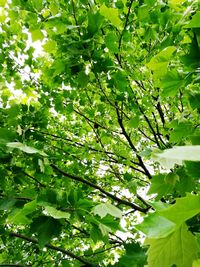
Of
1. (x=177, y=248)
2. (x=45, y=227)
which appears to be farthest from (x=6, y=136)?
(x=177, y=248)

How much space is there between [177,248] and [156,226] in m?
0.14

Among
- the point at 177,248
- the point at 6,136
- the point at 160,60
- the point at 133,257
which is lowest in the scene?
the point at 133,257

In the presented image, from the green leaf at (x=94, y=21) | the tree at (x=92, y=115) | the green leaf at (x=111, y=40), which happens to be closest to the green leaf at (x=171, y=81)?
the tree at (x=92, y=115)

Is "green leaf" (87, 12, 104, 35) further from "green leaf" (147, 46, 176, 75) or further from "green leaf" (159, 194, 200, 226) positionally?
"green leaf" (159, 194, 200, 226)

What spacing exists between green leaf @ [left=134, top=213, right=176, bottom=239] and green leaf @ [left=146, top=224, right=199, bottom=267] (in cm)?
10

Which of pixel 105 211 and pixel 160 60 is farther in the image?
pixel 160 60

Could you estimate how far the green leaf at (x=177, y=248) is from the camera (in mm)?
735

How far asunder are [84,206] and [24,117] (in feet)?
4.74

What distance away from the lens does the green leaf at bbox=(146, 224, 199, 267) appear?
73 cm

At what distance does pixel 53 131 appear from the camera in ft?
17.2

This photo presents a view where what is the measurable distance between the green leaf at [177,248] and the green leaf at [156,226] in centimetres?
10

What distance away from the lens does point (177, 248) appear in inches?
29.2

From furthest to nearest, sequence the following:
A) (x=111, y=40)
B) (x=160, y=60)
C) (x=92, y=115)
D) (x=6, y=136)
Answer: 1. (x=92, y=115)
2. (x=111, y=40)
3. (x=6, y=136)
4. (x=160, y=60)

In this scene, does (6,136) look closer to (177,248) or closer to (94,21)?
(94,21)
